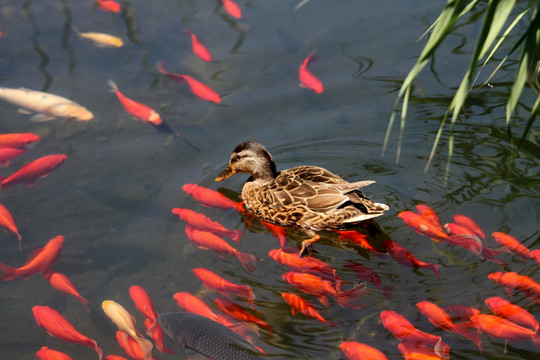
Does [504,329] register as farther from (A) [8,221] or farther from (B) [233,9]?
(B) [233,9]

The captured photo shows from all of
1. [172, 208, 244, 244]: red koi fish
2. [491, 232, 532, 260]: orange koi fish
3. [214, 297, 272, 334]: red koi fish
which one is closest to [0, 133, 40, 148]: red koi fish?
[172, 208, 244, 244]: red koi fish

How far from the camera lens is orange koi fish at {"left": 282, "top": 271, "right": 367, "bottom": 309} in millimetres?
5082

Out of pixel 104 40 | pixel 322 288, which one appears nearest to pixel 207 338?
pixel 322 288

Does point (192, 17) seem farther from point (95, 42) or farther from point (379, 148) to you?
point (379, 148)

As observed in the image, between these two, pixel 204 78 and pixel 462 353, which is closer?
pixel 462 353

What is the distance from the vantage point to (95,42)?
8.16 meters

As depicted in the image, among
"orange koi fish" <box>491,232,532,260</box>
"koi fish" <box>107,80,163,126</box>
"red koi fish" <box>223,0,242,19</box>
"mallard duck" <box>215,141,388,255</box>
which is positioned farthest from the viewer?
"red koi fish" <box>223,0,242,19</box>

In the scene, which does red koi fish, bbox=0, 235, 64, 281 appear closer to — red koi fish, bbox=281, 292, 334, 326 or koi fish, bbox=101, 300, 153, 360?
koi fish, bbox=101, 300, 153, 360

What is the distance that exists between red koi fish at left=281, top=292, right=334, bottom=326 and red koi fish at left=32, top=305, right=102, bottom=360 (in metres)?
Answer: 1.50

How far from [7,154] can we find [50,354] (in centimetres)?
256

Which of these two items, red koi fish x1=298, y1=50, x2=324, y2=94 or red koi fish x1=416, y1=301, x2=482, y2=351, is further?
red koi fish x1=298, y1=50, x2=324, y2=94

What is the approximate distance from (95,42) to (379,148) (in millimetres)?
3955

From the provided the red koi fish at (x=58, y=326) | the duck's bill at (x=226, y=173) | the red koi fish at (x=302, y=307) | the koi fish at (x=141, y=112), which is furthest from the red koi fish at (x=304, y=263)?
the koi fish at (x=141, y=112)

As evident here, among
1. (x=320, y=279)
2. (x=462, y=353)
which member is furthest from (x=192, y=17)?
(x=462, y=353)
